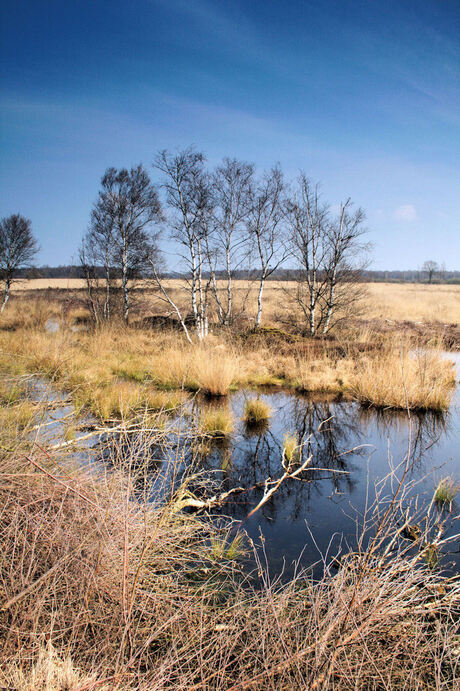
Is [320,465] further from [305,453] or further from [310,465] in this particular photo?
[305,453]

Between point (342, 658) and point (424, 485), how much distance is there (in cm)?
360

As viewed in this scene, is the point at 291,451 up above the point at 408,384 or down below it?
below

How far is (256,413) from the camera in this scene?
297 inches

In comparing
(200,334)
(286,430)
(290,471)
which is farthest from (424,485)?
(200,334)

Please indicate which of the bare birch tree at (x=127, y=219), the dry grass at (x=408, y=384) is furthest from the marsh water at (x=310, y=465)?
the bare birch tree at (x=127, y=219)

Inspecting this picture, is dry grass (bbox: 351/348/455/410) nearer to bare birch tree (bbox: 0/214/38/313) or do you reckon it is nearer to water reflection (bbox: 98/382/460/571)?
water reflection (bbox: 98/382/460/571)

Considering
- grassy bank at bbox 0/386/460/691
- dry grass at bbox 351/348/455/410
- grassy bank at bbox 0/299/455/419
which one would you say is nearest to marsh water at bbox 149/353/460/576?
dry grass at bbox 351/348/455/410

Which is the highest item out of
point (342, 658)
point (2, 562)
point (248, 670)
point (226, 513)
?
point (2, 562)

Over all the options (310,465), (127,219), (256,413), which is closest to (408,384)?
(256,413)

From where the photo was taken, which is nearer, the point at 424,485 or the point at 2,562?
the point at 2,562

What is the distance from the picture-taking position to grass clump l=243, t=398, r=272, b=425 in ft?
24.7

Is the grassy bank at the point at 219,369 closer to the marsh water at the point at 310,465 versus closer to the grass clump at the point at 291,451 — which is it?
the marsh water at the point at 310,465

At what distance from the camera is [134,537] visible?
2.53 meters

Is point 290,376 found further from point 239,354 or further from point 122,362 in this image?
point 122,362
